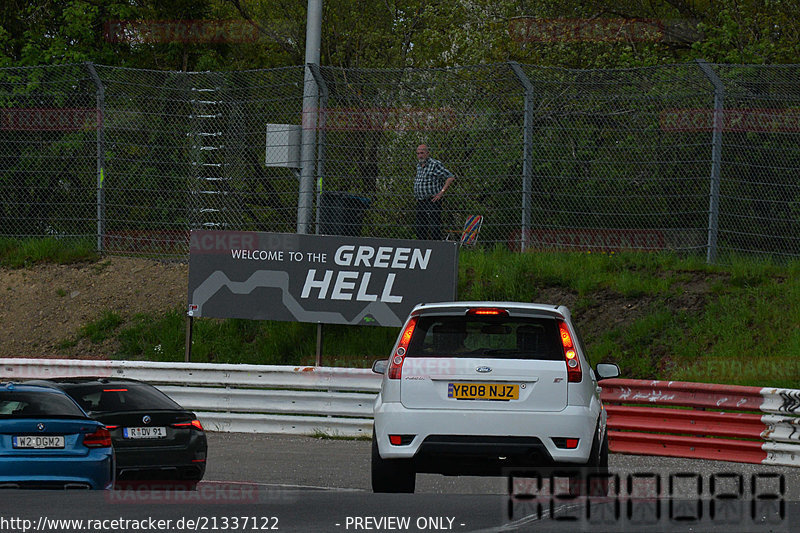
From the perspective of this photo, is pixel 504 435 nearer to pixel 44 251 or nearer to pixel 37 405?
pixel 37 405

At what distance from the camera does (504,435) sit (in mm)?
9609

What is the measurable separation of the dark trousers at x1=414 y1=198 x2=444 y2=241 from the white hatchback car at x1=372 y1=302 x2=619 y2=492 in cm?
854

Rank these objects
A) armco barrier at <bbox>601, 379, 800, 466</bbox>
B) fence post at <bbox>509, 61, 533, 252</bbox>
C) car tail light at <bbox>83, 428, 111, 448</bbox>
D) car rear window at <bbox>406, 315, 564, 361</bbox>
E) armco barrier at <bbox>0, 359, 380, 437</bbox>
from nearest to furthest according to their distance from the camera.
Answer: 1. car rear window at <bbox>406, 315, 564, 361</bbox>
2. car tail light at <bbox>83, 428, 111, 448</bbox>
3. armco barrier at <bbox>601, 379, 800, 466</bbox>
4. armco barrier at <bbox>0, 359, 380, 437</bbox>
5. fence post at <bbox>509, 61, 533, 252</bbox>

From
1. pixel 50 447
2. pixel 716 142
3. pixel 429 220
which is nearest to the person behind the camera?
pixel 50 447

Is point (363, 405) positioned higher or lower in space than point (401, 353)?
lower

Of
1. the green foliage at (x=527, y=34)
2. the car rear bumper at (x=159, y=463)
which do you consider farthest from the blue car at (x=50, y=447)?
the green foliage at (x=527, y=34)

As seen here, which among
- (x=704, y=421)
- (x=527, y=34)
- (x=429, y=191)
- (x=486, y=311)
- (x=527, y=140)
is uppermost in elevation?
(x=527, y=34)

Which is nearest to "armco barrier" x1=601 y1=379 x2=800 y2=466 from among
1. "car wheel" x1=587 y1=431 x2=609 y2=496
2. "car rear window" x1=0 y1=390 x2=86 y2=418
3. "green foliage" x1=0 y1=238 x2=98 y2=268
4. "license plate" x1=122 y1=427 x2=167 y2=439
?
"car wheel" x1=587 y1=431 x2=609 y2=496

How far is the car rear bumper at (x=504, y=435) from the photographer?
9.59m

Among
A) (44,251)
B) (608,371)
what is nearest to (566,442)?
(608,371)

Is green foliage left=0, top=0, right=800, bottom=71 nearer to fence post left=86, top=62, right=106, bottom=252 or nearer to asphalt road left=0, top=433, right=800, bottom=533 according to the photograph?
fence post left=86, top=62, right=106, bottom=252

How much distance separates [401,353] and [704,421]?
18.3ft

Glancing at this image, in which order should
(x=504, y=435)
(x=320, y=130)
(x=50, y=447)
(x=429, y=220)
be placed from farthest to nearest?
(x=320, y=130), (x=429, y=220), (x=50, y=447), (x=504, y=435)

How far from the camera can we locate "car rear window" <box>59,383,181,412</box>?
1185 cm
